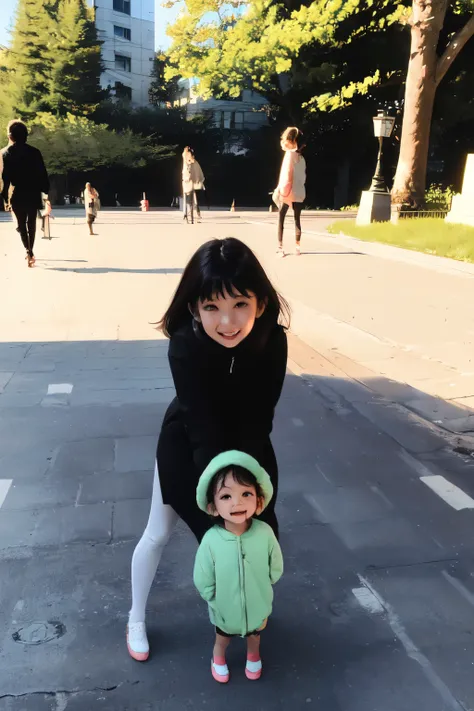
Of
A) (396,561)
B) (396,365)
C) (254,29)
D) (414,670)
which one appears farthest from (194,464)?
(254,29)

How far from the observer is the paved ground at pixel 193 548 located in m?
2.07

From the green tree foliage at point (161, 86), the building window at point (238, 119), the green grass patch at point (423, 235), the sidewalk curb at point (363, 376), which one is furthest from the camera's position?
the green tree foliage at point (161, 86)

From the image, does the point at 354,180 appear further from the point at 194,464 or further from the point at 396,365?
the point at 194,464

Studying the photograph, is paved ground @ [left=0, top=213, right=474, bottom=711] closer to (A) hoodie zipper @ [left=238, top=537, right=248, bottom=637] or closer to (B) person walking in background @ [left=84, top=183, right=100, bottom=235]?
(A) hoodie zipper @ [left=238, top=537, right=248, bottom=637]

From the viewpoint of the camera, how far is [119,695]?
2010 millimetres

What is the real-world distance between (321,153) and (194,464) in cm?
3229

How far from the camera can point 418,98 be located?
17.3m

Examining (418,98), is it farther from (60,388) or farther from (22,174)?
(60,388)

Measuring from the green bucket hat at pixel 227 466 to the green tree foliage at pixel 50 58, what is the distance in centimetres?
3407

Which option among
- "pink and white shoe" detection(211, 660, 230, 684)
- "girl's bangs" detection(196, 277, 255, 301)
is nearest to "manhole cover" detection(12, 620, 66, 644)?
"pink and white shoe" detection(211, 660, 230, 684)

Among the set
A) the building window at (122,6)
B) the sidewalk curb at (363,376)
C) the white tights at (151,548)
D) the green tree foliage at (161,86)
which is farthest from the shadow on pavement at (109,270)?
the building window at (122,6)

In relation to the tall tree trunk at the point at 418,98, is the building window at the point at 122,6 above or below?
above

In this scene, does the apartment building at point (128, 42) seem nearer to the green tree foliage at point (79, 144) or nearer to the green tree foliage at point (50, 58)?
the green tree foliage at point (50, 58)

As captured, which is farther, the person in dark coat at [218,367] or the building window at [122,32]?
the building window at [122,32]
